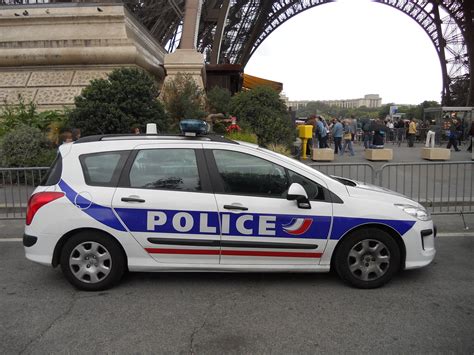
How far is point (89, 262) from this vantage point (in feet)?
14.2

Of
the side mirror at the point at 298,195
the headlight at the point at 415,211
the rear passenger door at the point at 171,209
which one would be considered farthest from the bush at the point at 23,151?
the headlight at the point at 415,211

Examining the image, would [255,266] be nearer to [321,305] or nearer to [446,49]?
[321,305]

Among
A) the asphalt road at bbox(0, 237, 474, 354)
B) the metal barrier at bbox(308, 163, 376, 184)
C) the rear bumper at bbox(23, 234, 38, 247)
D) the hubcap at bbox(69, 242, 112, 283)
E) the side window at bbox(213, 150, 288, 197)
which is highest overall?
the side window at bbox(213, 150, 288, 197)

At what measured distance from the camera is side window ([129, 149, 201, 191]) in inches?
171

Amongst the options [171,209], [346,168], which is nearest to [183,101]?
[346,168]

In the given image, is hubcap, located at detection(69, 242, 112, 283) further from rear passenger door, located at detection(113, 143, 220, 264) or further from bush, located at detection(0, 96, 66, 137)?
bush, located at detection(0, 96, 66, 137)

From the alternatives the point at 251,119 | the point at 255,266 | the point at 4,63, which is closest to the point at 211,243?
the point at 255,266

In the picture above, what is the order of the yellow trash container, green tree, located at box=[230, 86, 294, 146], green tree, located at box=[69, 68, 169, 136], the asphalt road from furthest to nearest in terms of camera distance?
the yellow trash container
green tree, located at box=[230, 86, 294, 146]
green tree, located at box=[69, 68, 169, 136]
the asphalt road

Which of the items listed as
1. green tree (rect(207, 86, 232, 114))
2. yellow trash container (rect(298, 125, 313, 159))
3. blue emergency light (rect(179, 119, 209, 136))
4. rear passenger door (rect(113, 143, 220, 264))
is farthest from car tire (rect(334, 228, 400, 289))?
green tree (rect(207, 86, 232, 114))

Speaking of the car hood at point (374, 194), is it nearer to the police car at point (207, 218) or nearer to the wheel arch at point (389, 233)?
the police car at point (207, 218)

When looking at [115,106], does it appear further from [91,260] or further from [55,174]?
[91,260]

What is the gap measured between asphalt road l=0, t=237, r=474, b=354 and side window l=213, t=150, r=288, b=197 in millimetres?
1016

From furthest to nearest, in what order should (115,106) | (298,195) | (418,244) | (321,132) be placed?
(321,132) < (115,106) < (418,244) < (298,195)

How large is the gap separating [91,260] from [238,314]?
159 cm
